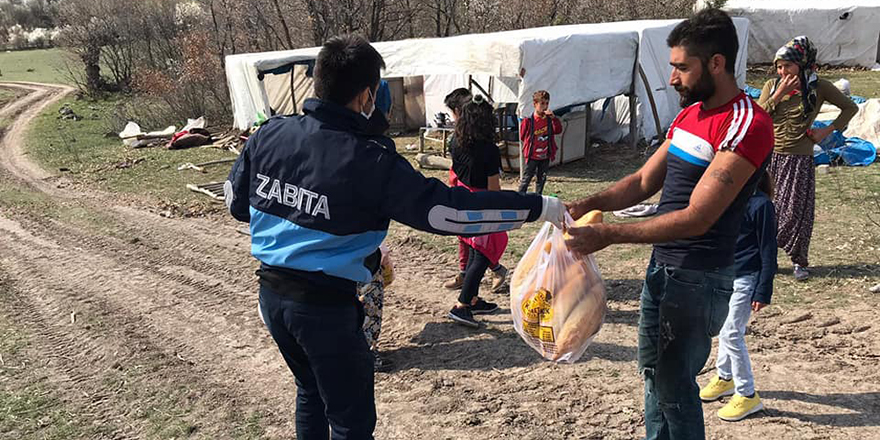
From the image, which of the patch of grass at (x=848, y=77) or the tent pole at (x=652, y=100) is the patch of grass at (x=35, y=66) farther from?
the patch of grass at (x=848, y=77)

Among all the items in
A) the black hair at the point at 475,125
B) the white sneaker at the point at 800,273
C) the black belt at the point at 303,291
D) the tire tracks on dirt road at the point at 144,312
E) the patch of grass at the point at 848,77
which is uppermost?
the black hair at the point at 475,125

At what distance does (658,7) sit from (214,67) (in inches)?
658

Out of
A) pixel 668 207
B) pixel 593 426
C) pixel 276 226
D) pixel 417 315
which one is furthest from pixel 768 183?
pixel 417 315

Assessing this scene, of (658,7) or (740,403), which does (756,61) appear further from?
(740,403)

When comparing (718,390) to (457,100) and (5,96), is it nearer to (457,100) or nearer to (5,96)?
(457,100)

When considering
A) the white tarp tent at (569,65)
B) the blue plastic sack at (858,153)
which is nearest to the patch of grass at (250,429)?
the white tarp tent at (569,65)

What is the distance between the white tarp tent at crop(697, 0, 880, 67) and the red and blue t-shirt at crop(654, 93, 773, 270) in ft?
81.0

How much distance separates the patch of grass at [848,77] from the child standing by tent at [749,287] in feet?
57.0

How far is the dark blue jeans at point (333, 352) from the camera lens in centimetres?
250

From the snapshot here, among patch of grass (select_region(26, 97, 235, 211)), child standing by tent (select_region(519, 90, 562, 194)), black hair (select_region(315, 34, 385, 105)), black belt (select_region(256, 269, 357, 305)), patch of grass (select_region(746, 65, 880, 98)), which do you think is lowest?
patch of grass (select_region(26, 97, 235, 211))

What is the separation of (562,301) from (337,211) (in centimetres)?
129

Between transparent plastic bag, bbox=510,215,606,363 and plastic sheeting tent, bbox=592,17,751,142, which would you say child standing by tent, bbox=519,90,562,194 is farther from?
transparent plastic bag, bbox=510,215,606,363

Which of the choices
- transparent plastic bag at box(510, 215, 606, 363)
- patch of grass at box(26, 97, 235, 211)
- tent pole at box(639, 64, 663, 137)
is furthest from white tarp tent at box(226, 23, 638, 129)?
transparent plastic bag at box(510, 215, 606, 363)

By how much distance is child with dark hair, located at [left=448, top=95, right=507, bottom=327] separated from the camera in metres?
5.29
